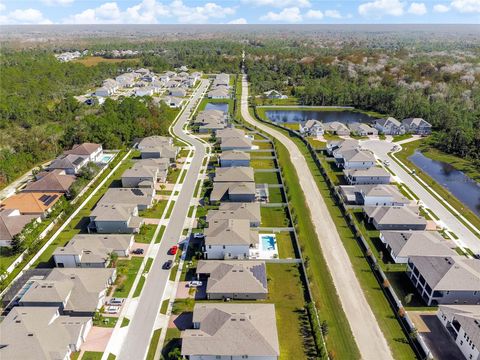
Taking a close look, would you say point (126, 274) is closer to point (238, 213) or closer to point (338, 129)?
point (238, 213)

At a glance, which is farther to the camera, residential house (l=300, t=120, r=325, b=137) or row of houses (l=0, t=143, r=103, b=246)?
residential house (l=300, t=120, r=325, b=137)

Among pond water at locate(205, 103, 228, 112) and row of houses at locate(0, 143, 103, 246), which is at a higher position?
row of houses at locate(0, 143, 103, 246)

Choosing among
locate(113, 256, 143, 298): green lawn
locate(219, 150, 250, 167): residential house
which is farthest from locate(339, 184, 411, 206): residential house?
locate(113, 256, 143, 298): green lawn

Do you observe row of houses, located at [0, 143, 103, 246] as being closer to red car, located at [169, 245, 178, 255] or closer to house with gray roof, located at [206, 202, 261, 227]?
red car, located at [169, 245, 178, 255]

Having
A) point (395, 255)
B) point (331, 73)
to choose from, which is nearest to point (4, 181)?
point (395, 255)

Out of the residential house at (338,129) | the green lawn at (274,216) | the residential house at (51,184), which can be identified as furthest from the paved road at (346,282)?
the residential house at (51,184)

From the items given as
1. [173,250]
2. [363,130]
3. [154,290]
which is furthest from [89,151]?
[363,130]
